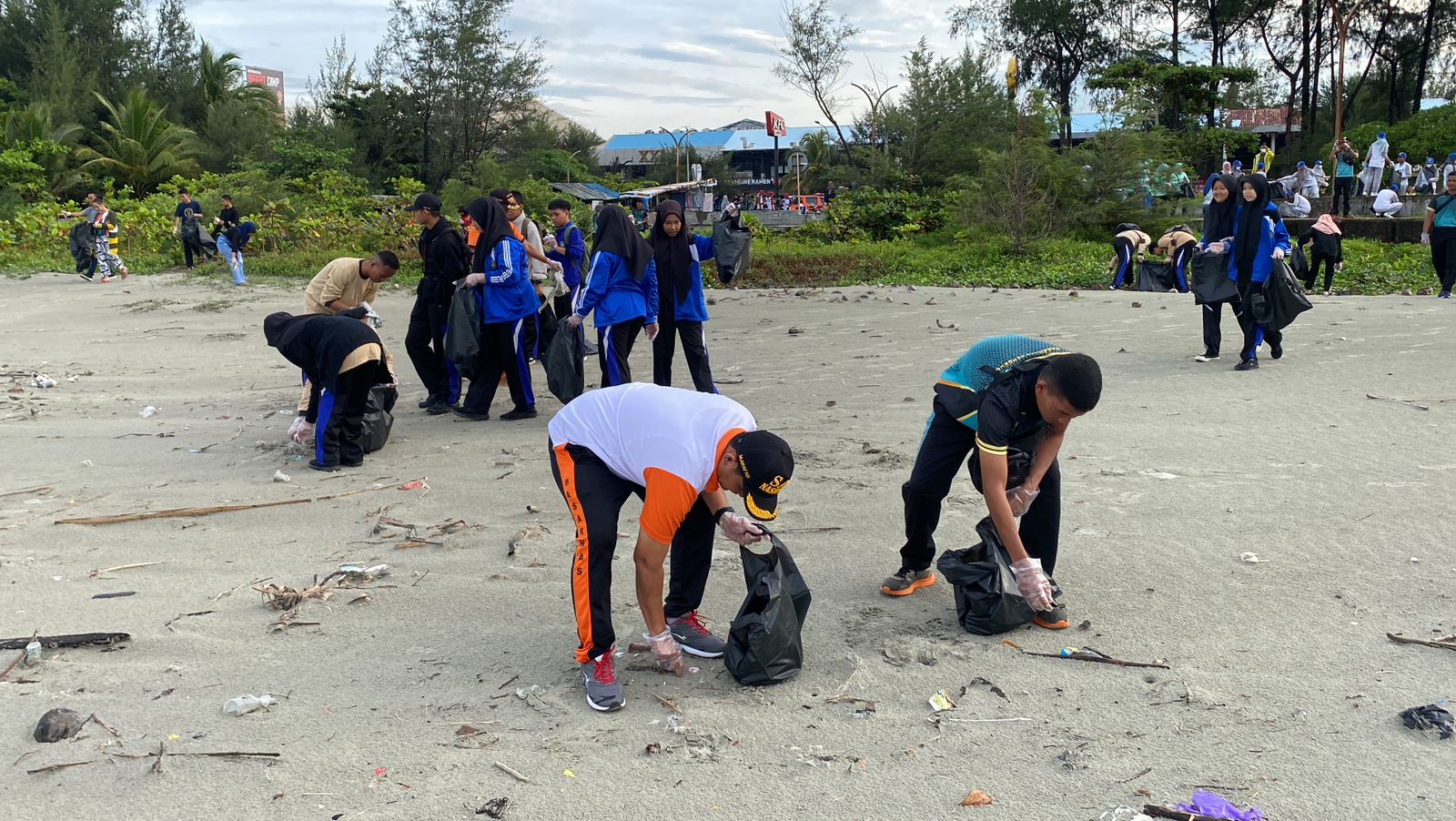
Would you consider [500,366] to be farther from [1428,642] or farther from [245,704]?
[1428,642]

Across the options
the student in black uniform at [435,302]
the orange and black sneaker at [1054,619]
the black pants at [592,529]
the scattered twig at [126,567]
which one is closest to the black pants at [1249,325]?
the orange and black sneaker at [1054,619]

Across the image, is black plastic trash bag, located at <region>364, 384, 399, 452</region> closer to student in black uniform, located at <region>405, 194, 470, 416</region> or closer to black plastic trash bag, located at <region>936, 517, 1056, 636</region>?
student in black uniform, located at <region>405, 194, 470, 416</region>

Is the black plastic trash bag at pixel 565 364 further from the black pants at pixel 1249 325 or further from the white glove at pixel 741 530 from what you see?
the black pants at pixel 1249 325

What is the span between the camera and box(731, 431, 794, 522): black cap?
322 cm

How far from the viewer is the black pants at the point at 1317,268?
47.1 ft

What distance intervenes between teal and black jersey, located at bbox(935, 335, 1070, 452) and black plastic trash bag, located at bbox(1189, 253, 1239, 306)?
19.4 ft

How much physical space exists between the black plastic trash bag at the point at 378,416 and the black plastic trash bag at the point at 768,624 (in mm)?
4134

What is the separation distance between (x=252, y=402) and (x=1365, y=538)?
8.20 meters

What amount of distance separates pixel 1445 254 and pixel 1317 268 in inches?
82.2

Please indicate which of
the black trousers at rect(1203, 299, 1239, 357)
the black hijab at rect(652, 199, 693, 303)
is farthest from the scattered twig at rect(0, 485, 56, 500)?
the black trousers at rect(1203, 299, 1239, 357)

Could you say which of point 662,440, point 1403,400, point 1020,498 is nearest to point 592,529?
point 662,440

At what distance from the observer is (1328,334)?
35.0 feet

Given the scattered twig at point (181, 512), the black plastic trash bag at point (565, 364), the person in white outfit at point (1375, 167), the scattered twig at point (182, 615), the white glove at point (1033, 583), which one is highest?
the person in white outfit at point (1375, 167)

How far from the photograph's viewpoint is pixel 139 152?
32031 mm
